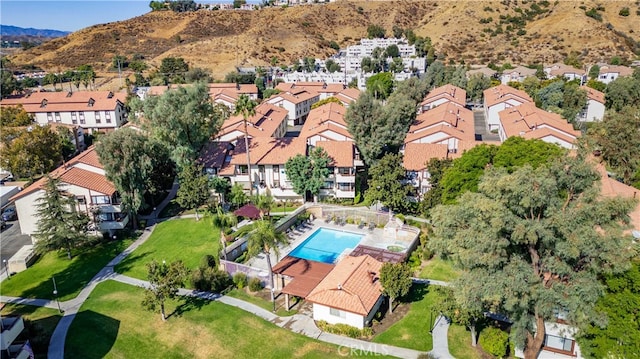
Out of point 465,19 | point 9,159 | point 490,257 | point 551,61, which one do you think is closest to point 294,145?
point 490,257

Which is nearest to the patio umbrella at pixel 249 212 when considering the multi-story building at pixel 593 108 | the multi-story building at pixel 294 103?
the multi-story building at pixel 294 103

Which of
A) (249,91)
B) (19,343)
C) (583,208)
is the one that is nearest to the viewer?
(583,208)

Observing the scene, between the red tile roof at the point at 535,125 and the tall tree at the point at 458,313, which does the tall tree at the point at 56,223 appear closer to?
the tall tree at the point at 458,313

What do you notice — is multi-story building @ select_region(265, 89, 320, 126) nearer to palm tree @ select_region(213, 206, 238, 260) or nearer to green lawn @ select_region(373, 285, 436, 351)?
palm tree @ select_region(213, 206, 238, 260)

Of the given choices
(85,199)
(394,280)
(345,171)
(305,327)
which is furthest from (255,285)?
(85,199)

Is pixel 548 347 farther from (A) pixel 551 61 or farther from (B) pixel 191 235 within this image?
(A) pixel 551 61

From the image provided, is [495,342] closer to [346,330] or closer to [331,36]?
[346,330]

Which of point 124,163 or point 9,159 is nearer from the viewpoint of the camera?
point 124,163
